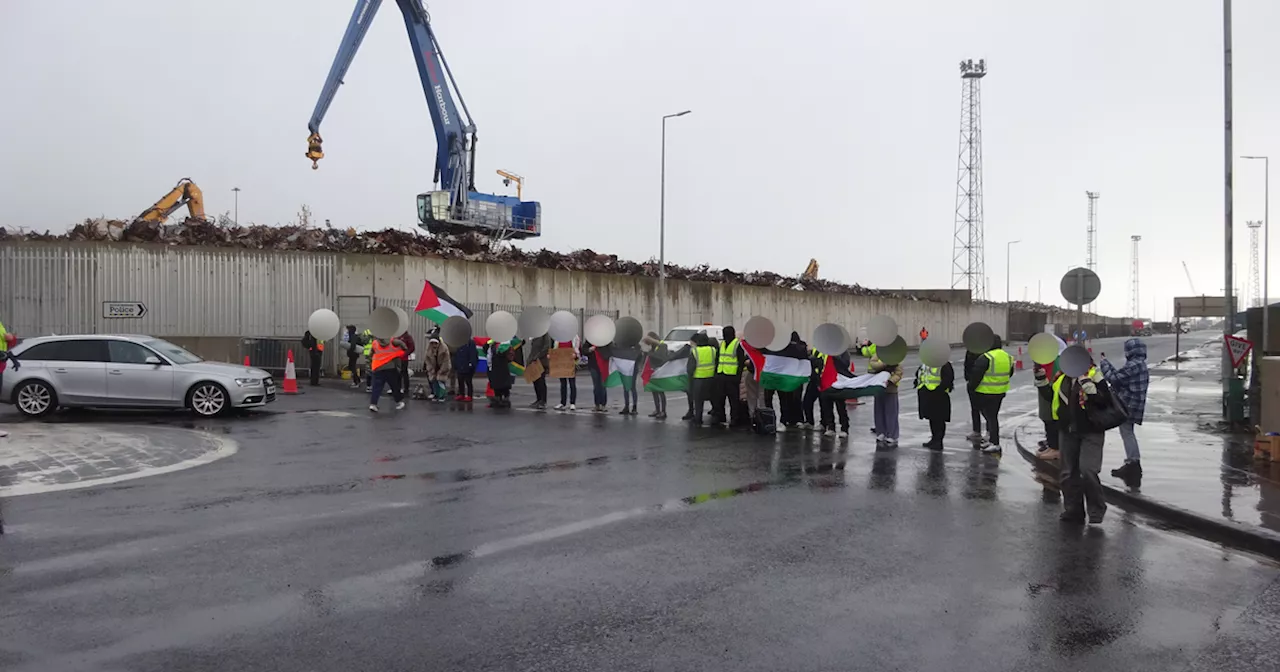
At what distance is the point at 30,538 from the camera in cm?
733

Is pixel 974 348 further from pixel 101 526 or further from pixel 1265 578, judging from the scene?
pixel 101 526

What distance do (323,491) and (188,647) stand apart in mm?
4687

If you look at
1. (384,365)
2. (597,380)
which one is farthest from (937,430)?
(384,365)

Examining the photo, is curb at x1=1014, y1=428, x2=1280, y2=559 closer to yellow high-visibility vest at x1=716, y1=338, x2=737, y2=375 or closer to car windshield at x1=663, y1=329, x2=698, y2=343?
yellow high-visibility vest at x1=716, y1=338, x2=737, y2=375

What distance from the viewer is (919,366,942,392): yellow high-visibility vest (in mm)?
12750

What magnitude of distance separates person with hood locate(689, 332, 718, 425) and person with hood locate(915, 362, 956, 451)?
140 inches

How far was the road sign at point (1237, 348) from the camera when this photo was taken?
592 inches

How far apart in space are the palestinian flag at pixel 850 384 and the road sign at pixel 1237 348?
609 cm

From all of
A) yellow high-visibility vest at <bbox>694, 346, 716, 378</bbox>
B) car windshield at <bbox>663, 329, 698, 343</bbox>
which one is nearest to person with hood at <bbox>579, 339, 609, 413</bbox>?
yellow high-visibility vest at <bbox>694, 346, 716, 378</bbox>

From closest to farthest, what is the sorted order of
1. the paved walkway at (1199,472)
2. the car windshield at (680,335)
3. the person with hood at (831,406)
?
the paved walkway at (1199,472), the person with hood at (831,406), the car windshield at (680,335)

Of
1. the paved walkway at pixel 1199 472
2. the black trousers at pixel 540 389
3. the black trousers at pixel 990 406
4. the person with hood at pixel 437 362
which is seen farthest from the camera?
the person with hood at pixel 437 362

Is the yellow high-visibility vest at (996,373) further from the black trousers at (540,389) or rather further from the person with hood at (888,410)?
the black trousers at (540,389)

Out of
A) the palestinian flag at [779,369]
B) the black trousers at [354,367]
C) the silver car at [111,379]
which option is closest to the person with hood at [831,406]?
the palestinian flag at [779,369]

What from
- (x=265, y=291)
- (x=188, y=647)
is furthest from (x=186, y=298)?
(x=188, y=647)
